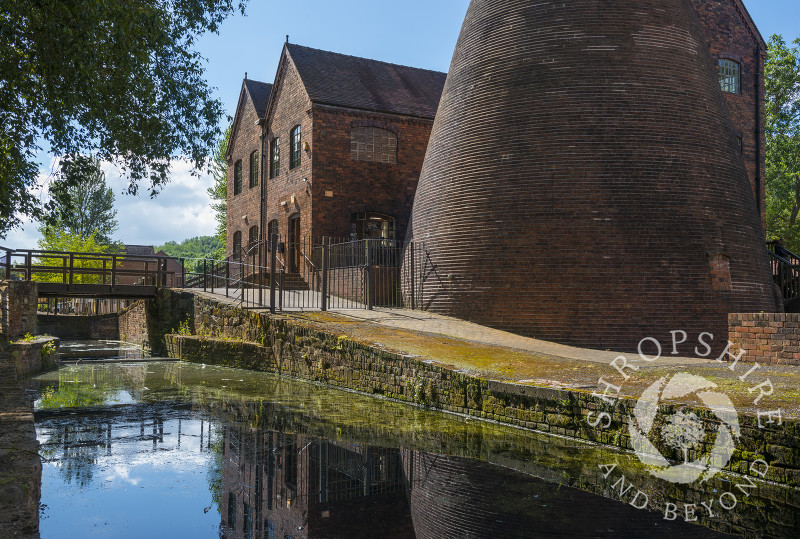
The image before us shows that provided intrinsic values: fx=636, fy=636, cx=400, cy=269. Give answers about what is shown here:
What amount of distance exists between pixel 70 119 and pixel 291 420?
556 cm

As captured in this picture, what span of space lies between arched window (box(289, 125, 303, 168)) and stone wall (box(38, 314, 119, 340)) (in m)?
13.5

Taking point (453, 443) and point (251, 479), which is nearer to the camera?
point (251, 479)

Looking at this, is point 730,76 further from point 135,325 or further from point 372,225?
point 135,325

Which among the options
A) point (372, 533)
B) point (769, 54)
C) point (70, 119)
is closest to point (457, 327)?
point (70, 119)

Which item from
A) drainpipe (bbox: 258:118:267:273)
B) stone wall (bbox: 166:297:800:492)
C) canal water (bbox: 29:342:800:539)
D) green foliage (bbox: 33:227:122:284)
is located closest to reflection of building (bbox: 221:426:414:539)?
canal water (bbox: 29:342:800:539)

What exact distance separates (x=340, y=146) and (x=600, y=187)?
420 inches

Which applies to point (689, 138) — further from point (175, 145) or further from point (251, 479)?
point (251, 479)

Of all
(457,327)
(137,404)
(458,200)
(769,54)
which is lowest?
(137,404)

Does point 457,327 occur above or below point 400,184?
below

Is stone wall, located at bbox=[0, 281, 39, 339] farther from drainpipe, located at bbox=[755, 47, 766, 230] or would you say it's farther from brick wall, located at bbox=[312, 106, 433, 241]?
drainpipe, located at bbox=[755, 47, 766, 230]

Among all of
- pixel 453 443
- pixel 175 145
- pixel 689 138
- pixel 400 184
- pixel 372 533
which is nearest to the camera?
pixel 372 533

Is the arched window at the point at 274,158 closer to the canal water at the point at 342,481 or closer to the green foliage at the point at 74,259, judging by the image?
the green foliage at the point at 74,259

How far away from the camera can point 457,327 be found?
40.8ft

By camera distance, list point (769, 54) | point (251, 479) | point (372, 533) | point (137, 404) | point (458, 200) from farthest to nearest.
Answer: point (769, 54), point (458, 200), point (137, 404), point (251, 479), point (372, 533)
